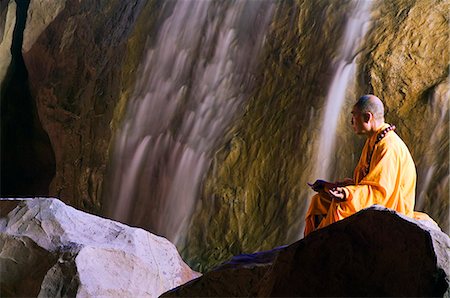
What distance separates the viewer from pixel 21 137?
10672 millimetres

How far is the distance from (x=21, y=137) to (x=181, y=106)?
4.66m

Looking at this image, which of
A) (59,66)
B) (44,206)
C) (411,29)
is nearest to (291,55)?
(411,29)

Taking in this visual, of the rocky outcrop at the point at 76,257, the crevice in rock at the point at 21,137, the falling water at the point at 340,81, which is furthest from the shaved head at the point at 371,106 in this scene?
Result: the crevice in rock at the point at 21,137

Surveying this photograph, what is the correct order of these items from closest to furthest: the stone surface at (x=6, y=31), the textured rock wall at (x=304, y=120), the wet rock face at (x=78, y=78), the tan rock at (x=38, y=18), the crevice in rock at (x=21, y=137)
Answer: the textured rock wall at (x=304, y=120)
the wet rock face at (x=78, y=78)
the tan rock at (x=38, y=18)
the stone surface at (x=6, y=31)
the crevice in rock at (x=21, y=137)

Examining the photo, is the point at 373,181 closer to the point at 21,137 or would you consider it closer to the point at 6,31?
the point at 6,31

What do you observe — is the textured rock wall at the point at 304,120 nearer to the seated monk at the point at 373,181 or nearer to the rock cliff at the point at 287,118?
the rock cliff at the point at 287,118

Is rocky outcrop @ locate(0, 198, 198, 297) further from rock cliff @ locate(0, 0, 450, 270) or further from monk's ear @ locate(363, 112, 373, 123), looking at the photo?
rock cliff @ locate(0, 0, 450, 270)

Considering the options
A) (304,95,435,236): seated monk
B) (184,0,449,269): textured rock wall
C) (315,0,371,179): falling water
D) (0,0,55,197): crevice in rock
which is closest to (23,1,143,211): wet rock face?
(0,0,55,197): crevice in rock

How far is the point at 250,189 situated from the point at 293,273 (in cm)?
379

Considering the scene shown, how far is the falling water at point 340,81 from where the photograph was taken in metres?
5.62

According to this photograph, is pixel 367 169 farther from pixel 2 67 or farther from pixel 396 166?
pixel 2 67

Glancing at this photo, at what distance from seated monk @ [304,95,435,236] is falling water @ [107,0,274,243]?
7.31 feet

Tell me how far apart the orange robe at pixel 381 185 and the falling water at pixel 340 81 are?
132 centimetres

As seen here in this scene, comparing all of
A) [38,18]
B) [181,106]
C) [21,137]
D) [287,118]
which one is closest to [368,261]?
[287,118]
